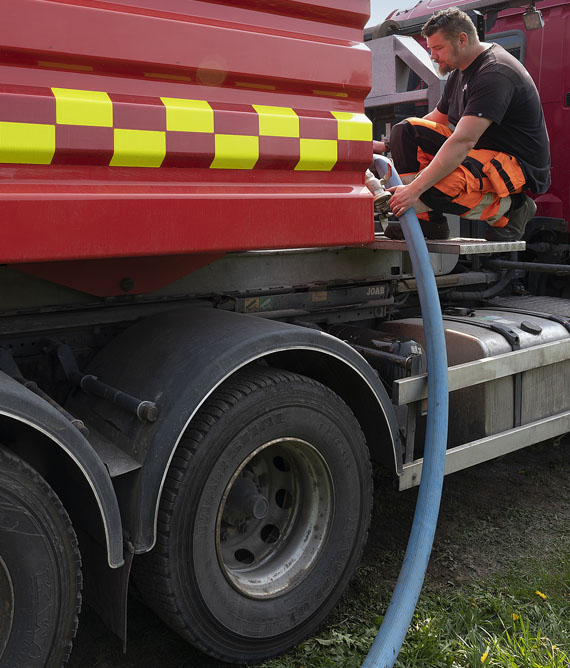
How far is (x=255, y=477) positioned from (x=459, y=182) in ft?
5.36

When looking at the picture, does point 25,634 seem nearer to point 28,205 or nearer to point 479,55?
point 28,205

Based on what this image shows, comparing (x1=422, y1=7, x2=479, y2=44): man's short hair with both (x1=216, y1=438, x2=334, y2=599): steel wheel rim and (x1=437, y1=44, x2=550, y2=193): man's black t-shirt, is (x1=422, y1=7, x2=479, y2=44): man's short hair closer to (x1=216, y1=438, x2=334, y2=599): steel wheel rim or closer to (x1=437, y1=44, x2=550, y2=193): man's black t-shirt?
(x1=437, y1=44, x2=550, y2=193): man's black t-shirt

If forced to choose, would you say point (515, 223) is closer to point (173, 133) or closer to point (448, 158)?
point (448, 158)

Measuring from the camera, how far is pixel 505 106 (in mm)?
3346

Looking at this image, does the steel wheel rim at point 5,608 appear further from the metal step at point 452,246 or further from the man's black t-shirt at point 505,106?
the man's black t-shirt at point 505,106

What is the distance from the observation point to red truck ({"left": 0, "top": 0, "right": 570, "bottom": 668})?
1941mm

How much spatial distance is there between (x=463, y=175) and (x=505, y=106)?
13.5 inches

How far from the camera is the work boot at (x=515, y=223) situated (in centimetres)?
377

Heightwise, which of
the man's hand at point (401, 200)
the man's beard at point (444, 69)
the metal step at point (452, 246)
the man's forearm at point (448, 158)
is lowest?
the metal step at point (452, 246)

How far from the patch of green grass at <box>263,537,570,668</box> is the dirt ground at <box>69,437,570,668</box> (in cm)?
10

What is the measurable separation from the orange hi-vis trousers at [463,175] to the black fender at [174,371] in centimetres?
112

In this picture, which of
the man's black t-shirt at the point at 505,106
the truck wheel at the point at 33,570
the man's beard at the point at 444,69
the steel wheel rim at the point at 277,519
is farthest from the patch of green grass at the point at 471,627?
the man's beard at the point at 444,69

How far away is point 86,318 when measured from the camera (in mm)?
2578

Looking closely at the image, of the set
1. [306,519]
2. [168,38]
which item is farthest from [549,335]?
[168,38]
